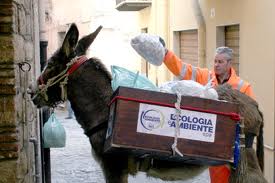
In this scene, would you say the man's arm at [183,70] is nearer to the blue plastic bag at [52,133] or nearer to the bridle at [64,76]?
the bridle at [64,76]

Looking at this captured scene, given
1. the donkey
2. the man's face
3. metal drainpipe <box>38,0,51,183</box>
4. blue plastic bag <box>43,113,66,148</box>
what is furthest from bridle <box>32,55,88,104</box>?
metal drainpipe <box>38,0,51,183</box>

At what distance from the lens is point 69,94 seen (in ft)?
13.3

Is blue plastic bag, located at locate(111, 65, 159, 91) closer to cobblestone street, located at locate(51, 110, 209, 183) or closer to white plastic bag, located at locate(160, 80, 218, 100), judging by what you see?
white plastic bag, located at locate(160, 80, 218, 100)

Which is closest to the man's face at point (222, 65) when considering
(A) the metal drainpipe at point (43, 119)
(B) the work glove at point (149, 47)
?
(B) the work glove at point (149, 47)

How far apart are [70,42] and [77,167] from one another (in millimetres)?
5619

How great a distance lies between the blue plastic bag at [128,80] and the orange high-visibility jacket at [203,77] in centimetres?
61

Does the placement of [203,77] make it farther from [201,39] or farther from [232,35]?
[201,39]

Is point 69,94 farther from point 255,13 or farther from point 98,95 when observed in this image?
point 255,13

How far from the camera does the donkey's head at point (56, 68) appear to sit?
393 cm

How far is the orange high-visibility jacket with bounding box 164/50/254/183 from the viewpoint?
4367mm

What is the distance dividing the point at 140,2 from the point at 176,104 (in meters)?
15.2

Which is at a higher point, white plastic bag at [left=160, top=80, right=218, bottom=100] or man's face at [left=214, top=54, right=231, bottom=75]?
man's face at [left=214, top=54, right=231, bottom=75]

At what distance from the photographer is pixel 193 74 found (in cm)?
467

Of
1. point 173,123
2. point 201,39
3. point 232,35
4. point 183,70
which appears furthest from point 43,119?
point 201,39
